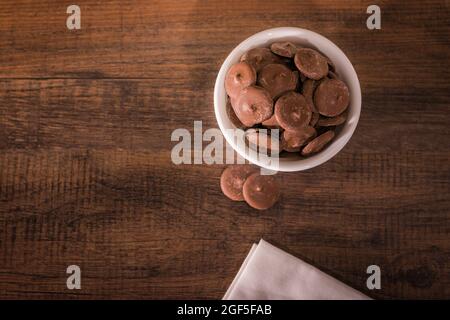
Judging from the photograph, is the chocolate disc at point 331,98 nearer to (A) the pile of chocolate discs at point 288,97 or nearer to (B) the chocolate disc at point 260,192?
(A) the pile of chocolate discs at point 288,97

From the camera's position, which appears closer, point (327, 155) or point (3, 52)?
point (327, 155)

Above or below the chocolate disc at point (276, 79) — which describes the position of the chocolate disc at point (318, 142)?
below

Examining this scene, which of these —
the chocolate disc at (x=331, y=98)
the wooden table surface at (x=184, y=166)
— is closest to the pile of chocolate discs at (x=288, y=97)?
the chocolate disc at (x=331, y=98)

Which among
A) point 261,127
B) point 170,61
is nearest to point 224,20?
point 170,61

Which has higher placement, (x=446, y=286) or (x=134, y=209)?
(x=134, y=209)

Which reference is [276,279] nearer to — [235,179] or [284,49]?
[235,179]

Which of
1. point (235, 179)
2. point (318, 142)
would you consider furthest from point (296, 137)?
point (235, 179)
